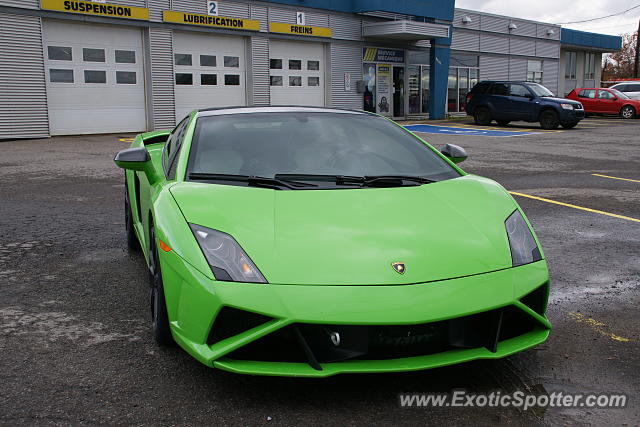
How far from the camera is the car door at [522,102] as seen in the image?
2298 cm

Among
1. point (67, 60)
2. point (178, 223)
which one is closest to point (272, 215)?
point (178, 223)

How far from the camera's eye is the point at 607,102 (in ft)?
100

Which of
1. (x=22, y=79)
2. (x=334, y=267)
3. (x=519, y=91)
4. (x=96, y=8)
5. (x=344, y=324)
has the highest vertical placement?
(x=96, y=8)

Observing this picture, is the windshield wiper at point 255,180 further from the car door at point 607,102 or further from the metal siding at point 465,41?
the car door at point 607,102

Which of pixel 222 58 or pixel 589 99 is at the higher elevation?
pixel 222 58

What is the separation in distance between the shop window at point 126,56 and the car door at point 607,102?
22.1m

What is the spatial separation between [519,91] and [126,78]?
13.8 meters

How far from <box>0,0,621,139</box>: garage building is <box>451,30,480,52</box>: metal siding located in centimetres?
5

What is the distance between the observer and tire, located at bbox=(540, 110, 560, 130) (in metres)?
22.3

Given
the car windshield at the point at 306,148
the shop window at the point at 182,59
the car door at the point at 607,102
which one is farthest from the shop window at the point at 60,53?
the car door at the point at 607,102

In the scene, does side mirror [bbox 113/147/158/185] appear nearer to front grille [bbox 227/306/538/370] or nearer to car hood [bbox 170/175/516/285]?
car hood [bbox 170/175/516/285]

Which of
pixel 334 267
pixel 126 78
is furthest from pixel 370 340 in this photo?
pixel 126 78

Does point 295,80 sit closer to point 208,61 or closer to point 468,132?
point 208,61

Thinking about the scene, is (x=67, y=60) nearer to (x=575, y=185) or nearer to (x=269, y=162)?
(x=575, y=185)
